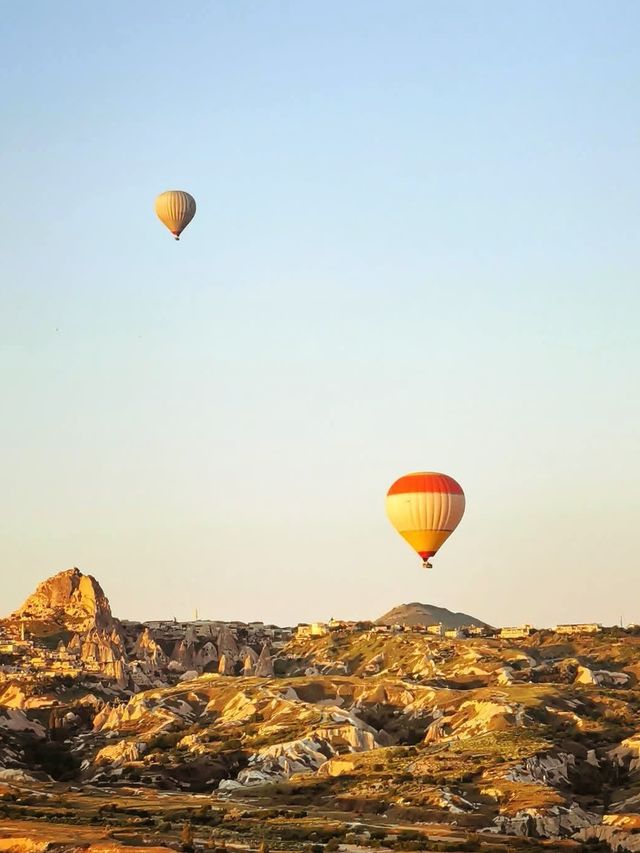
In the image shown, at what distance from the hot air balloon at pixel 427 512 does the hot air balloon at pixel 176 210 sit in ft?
123

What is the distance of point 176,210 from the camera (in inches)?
6107

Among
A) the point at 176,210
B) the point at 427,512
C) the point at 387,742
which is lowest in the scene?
the point at 387,742

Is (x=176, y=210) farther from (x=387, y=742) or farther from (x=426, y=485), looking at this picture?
(x=387, y=742)

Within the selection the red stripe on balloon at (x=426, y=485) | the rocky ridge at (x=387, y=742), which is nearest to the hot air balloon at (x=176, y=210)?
the red stripe on balloon at (x=426, y=485)

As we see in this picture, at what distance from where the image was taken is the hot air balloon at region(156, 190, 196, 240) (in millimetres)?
155000

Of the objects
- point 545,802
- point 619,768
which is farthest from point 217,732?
point 545,802

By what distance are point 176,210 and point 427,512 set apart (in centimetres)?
4221

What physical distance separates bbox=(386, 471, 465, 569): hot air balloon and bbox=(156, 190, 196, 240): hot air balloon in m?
37.4

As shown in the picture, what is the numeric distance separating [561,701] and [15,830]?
77.9 metres

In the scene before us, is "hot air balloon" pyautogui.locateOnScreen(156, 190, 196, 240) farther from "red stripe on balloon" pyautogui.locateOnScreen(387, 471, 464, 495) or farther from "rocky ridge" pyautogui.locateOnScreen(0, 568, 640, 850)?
"rocky ridge" pyautogui.locateOnScreen(0, 568, 640, 850)

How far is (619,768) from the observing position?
5413 inches

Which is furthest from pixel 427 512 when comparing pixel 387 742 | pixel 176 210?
pixel 176 210

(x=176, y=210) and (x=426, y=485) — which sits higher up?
(x=176, y=210)

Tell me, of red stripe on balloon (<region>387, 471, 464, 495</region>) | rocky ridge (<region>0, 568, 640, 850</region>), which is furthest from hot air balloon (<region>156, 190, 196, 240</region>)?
rocky ridge (<region>0, 568, 640, 850</region>)
